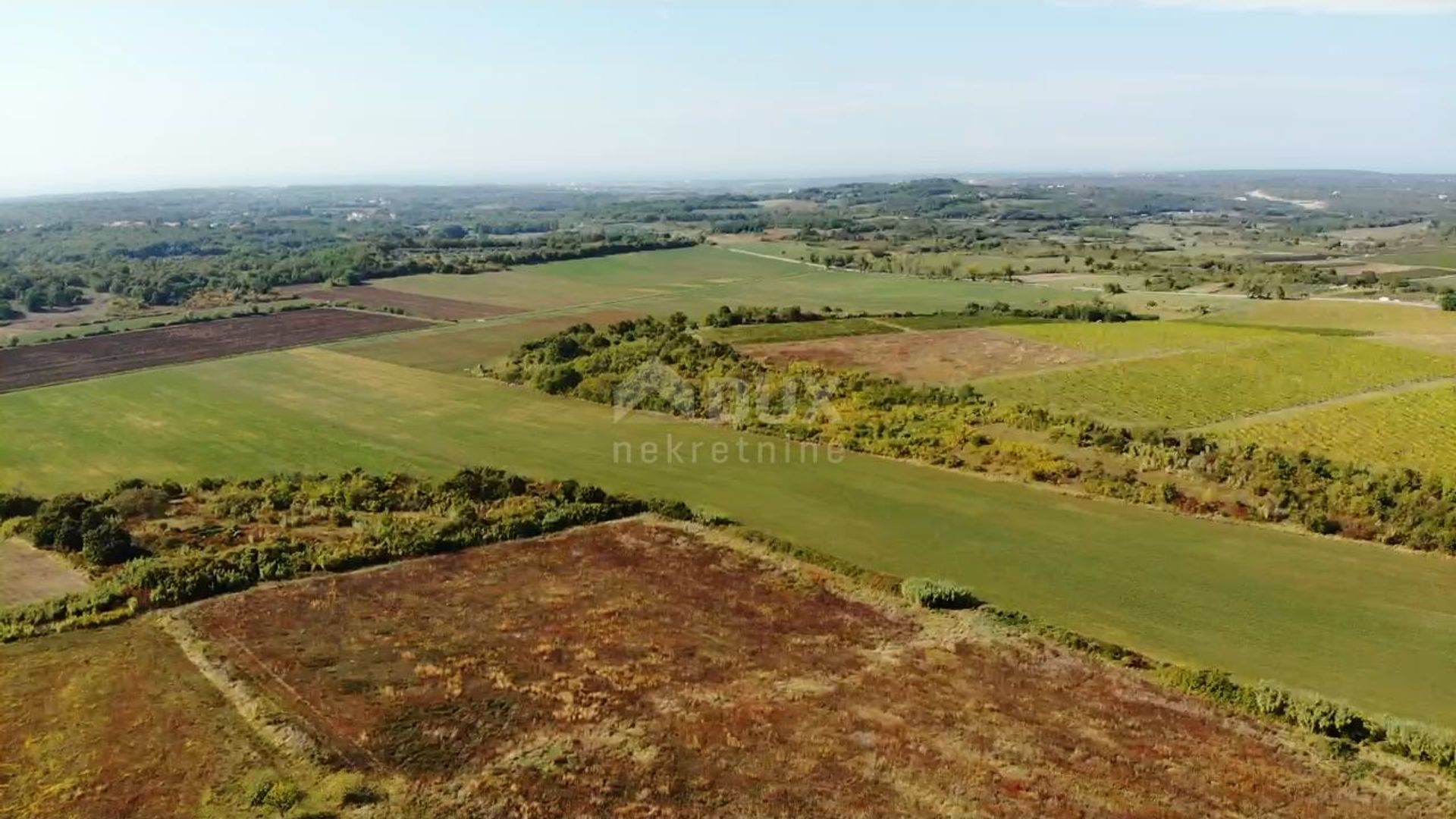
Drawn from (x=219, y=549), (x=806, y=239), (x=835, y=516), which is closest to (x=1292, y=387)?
(x=835, y=516)

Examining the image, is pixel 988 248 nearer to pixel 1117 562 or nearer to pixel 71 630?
pixel 1117 562

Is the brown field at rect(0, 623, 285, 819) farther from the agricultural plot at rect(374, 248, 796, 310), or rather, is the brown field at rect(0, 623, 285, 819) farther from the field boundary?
the agricultural plot at rect(374, 248, 796, 310)

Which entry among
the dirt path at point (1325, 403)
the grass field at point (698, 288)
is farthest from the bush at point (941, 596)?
the grass field at point (698, 288)

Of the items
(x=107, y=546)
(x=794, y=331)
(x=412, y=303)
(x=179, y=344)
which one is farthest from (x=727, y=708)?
(x=412, y=303)

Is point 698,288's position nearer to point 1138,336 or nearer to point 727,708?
point 1138,336

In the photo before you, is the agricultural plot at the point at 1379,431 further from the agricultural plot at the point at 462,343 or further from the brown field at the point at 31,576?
the agricultural plot at the point at 462,343

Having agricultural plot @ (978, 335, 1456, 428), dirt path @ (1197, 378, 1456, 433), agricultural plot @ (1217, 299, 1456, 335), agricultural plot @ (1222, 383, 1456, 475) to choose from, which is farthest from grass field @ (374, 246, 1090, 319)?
agricultural plot @ (1222, 383, 1456, 475)

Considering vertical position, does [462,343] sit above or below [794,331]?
below
